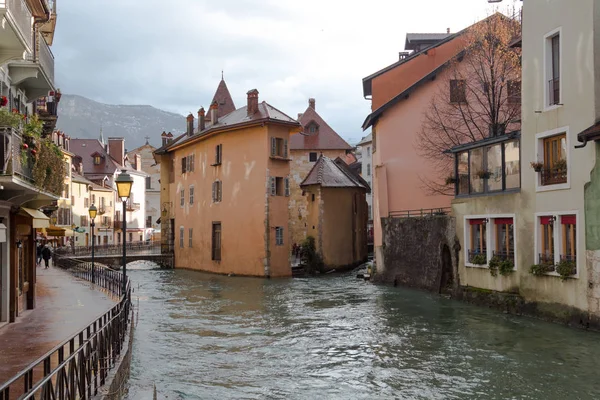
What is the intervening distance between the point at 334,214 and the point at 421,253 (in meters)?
16.5

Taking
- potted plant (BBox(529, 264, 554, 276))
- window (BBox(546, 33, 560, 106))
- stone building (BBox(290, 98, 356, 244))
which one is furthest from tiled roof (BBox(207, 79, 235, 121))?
potted plant (BBox(529, 264, 554, 276))

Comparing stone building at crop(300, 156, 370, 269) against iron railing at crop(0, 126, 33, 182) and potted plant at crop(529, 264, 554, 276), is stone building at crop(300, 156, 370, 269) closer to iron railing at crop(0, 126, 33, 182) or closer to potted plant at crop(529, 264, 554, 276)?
potted plant at crop(529, 264, 554, 276)

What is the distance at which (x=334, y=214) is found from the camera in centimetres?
4734

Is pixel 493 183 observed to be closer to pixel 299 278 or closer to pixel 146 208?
pixel 299 278

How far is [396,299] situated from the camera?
27.8 m

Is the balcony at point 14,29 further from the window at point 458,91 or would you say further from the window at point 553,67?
the window at point 458,91

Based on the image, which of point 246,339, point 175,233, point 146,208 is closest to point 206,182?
point 175,233

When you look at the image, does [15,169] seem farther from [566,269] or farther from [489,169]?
[489,169]

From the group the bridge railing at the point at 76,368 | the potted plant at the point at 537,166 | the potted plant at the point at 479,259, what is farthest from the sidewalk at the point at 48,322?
the potted plant at the point at 537,166

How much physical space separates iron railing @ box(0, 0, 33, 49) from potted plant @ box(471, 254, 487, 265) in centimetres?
1834

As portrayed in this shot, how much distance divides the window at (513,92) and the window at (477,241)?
8553 millimetres

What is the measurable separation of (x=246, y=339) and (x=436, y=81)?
21.6 meters

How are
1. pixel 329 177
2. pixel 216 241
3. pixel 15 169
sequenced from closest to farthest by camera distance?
1. pixel 15 169
2. pixel 216 241
3. pixel 329 177

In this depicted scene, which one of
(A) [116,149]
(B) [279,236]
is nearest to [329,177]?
(B) [279,236]
